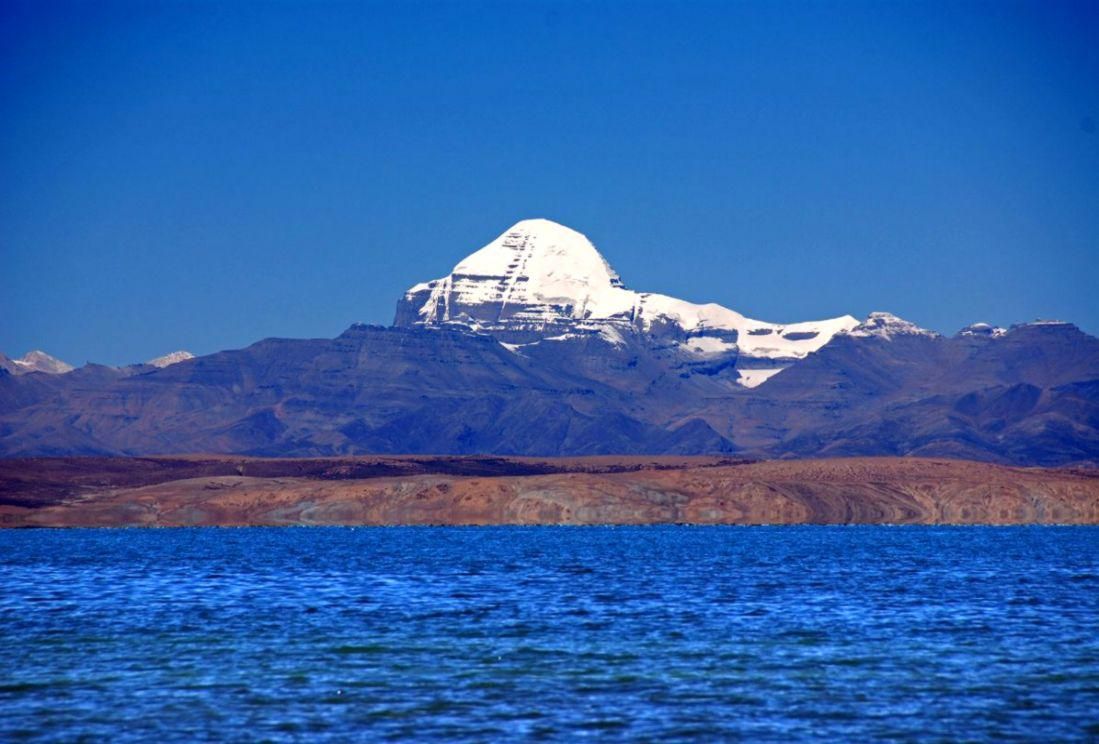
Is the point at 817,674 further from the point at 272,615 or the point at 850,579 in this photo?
the point at 850,579

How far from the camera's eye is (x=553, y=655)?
63062mm

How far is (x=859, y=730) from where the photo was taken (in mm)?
46156

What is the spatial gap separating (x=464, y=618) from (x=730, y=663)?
72.1 feet

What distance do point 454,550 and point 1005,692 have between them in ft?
379

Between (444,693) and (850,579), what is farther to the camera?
(850,579)

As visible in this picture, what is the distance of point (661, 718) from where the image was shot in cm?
4806

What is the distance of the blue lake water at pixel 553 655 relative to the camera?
47781 millimetres

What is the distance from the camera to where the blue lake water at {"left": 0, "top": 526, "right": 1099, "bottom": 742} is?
157 ft

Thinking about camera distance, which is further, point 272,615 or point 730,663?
point 272,615

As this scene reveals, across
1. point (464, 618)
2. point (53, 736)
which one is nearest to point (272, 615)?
point (464, 618)

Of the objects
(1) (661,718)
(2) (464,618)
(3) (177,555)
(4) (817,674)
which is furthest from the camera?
(3) (177,555)

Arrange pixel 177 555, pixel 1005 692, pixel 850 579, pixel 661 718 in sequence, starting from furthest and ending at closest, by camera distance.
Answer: pixel 177 555, pixel 850 579, pixel 1005 692, pixel 661 718

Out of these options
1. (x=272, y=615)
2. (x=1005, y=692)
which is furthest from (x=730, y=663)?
(x=272, y=615)

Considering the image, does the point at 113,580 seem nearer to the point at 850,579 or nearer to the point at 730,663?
the point at 850,579
